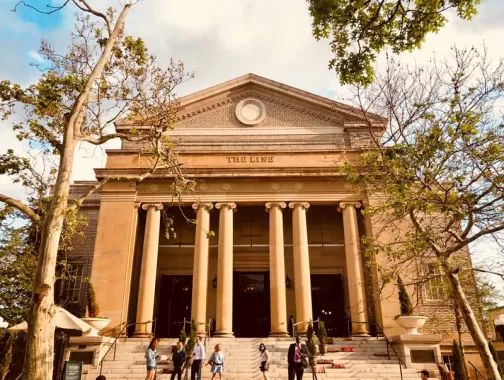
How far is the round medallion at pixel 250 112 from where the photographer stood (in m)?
22.3

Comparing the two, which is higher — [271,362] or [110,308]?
[110,308]

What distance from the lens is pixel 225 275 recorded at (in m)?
18.5

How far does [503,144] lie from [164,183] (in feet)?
46.4

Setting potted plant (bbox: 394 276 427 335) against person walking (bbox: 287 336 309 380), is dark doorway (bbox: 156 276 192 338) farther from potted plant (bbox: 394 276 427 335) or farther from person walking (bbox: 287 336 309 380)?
potted plant (bbox: 394 276 427 335)

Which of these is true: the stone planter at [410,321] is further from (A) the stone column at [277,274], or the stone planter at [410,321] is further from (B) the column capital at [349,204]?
Answer: (B) the column capital at [349,204]

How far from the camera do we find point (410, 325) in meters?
15.4

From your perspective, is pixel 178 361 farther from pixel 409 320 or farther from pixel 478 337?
pixel 409 320

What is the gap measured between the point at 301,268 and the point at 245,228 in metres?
4.44

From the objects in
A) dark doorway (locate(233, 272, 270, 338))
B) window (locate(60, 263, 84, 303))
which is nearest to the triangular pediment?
dark doorway (locate(233, 272, 270, 338))

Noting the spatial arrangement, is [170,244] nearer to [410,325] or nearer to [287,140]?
[287,140]

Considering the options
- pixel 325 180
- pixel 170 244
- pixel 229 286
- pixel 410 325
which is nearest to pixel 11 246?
pixel 170 244

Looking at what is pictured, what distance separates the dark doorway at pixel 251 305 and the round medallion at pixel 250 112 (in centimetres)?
757

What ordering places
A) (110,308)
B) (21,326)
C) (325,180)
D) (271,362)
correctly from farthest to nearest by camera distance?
1. (325,180)
2. (110,308)
3. (271,362)
4. (21,326)

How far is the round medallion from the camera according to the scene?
22281 millimetres
